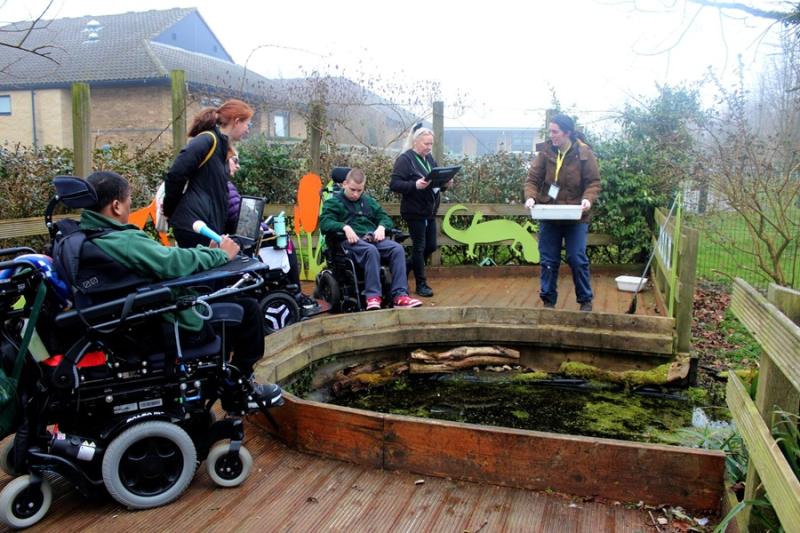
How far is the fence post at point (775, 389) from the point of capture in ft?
6.66

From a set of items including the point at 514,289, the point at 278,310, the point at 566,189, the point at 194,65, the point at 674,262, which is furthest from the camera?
the point at 194,65

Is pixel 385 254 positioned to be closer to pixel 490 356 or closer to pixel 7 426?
pixel 490 356

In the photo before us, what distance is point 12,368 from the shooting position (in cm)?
238

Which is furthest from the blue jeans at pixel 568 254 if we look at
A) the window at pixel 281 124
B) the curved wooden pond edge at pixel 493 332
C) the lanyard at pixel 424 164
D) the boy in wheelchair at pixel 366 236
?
the window at pixel 281 124

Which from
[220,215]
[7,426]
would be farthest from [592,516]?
[220,215]

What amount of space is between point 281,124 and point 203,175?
6.79m

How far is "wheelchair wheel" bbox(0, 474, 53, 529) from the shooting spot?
2.35 metres

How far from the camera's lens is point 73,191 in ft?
8.02

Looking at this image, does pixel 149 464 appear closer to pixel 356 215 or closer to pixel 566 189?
pixel 356 215

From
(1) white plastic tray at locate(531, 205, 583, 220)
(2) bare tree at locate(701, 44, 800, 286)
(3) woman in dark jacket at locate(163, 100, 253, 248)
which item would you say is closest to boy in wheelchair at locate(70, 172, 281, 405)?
(3) woman in dark jacket at locate(163, 100, 253, 248)

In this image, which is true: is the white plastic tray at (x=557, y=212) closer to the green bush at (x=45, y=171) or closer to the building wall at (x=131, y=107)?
the green bush at (x=45, y=171)

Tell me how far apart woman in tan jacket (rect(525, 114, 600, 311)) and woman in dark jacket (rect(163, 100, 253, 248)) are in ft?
8.12

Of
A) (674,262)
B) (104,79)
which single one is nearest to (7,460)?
(674,262)

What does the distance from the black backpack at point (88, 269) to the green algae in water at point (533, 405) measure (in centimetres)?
235
